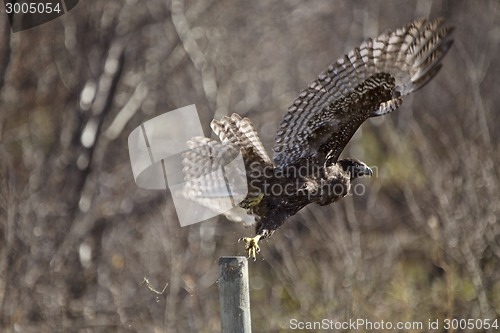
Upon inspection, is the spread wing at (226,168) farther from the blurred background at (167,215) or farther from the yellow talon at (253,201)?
the blurred background at (167,215)

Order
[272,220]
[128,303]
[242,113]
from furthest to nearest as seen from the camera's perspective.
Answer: [242,113] → [128,303] → [272,220]

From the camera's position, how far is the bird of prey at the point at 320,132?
227 inches

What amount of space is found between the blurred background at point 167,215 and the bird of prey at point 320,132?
82.1 inches

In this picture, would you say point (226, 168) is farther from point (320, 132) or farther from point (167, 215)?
point (167, 215)

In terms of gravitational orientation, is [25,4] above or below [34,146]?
above

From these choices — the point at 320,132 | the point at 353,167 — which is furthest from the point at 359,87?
the point at 353,167

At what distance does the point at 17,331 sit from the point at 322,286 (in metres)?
2.56

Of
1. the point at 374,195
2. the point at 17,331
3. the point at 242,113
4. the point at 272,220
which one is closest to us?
the point at 272,220

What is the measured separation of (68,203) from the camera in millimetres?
8398

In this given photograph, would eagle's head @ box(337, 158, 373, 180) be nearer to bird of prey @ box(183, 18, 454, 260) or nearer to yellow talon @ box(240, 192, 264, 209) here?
bird of prey @ box(183, 18, 454, 260)

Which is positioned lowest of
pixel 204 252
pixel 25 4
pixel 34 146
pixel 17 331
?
pixel 17 331

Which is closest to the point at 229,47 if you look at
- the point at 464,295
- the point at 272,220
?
the point at 464,295

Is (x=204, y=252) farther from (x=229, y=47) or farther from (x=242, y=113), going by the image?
(x=229, y=47)

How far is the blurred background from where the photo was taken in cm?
823
